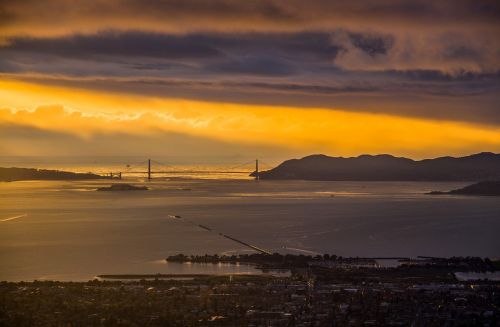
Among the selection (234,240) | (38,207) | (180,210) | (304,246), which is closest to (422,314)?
(304,246)

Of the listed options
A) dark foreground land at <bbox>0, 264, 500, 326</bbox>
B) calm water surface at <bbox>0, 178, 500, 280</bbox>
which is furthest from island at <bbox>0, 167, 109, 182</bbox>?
dark foreground land at <bbox>0, 264, 500, 326</bbox>

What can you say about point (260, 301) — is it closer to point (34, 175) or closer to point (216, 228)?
point (216, 228)

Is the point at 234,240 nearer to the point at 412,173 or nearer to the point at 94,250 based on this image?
the point at 94,250

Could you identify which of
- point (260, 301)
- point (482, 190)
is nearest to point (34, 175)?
point (482, 190)

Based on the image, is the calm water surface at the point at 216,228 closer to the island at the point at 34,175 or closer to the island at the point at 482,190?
the island at the point at 482,190

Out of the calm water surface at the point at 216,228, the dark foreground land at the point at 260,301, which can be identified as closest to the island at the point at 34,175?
the calm water surface at the point at 216,228

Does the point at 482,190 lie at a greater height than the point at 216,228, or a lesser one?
greater

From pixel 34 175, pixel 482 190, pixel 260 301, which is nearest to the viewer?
pixel 260 301
